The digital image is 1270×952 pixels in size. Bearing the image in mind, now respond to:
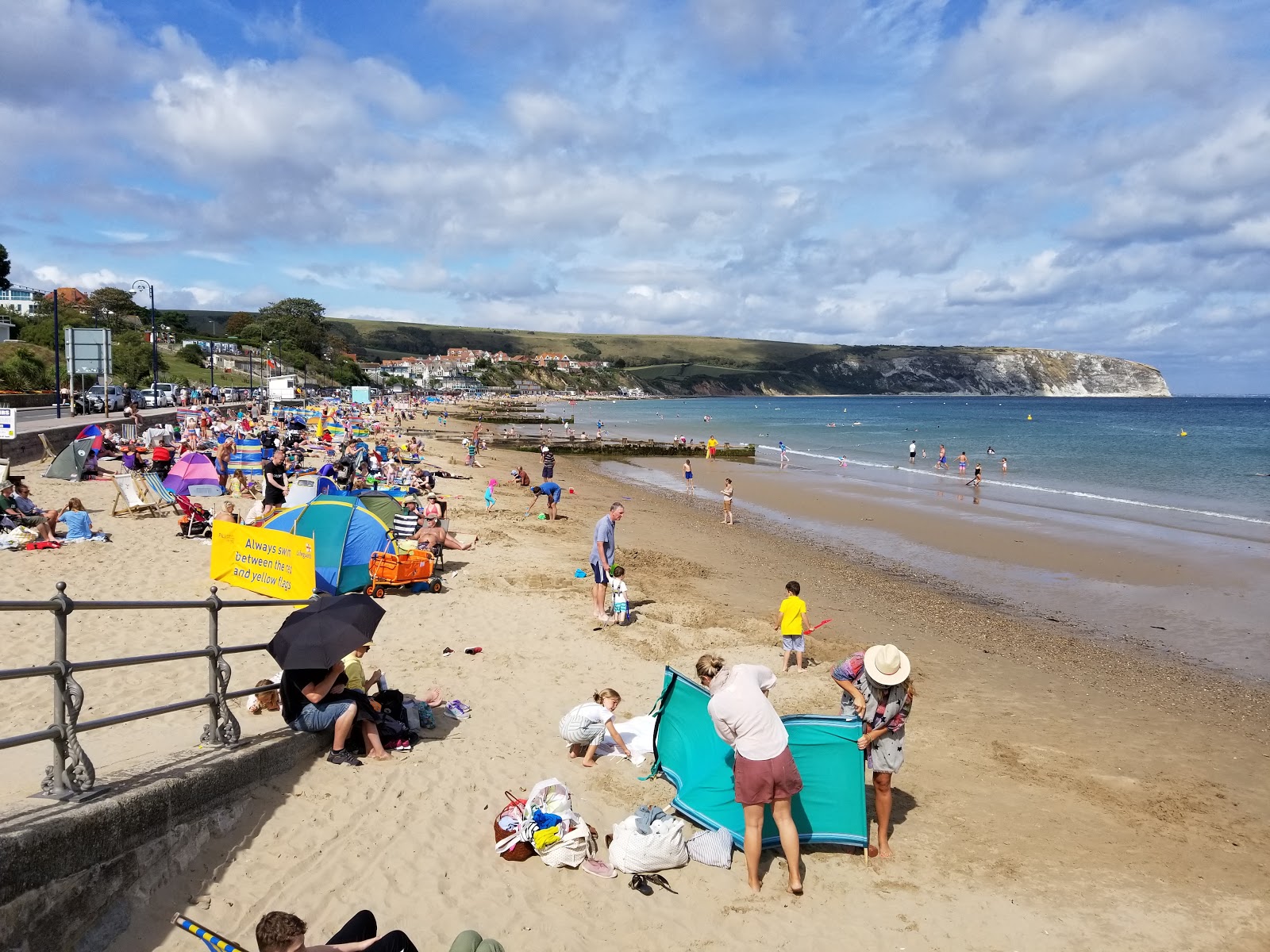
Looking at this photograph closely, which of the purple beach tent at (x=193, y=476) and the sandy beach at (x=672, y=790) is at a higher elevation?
the purple beach tent at (x=193, y=476)

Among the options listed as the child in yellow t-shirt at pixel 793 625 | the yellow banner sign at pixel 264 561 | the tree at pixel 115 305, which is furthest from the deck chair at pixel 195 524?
the tree at pixel 115 305

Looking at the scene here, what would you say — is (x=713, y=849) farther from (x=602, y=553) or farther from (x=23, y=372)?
(x=23, y=372)

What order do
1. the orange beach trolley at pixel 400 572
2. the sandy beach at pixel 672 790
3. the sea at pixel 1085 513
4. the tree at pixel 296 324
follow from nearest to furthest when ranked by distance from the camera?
the sandy beach at pixel 672 790
the orange beach trolley at pixel 400 572
the sea at pixel 1085 513
the tree at pixel 296 324

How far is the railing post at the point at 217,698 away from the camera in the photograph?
202 inches

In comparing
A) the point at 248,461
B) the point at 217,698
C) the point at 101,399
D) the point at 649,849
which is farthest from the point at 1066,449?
the point at 217,698

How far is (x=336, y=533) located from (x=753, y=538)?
35.4 feet

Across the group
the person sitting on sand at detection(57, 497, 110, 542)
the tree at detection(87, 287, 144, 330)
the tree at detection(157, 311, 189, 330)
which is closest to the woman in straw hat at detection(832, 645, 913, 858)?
the person sitting on sand at detection(57, 497, 110, 542)

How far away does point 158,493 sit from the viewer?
50.8 feet

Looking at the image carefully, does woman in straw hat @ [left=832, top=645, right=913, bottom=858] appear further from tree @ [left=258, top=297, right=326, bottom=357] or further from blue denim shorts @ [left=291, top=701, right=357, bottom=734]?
tree @ [left=258, top=297, right=326, bottom=357]

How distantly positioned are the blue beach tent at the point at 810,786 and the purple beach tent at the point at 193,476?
15.7 m

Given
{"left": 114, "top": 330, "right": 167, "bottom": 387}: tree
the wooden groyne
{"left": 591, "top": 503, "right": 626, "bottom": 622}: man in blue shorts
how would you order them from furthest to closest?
{"left": 114, "top": 330, "right": 167, "bottom": 387}: tree → the wooden groyne → {"left": 591, "top": 503, "right": 626, "bottom": 622}: man in blue shorts

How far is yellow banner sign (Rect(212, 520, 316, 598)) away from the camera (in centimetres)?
1065

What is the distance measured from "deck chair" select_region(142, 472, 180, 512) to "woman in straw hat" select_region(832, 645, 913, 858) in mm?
14115

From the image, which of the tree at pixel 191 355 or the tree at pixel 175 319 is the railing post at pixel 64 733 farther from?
the tree at pixel 175 319
